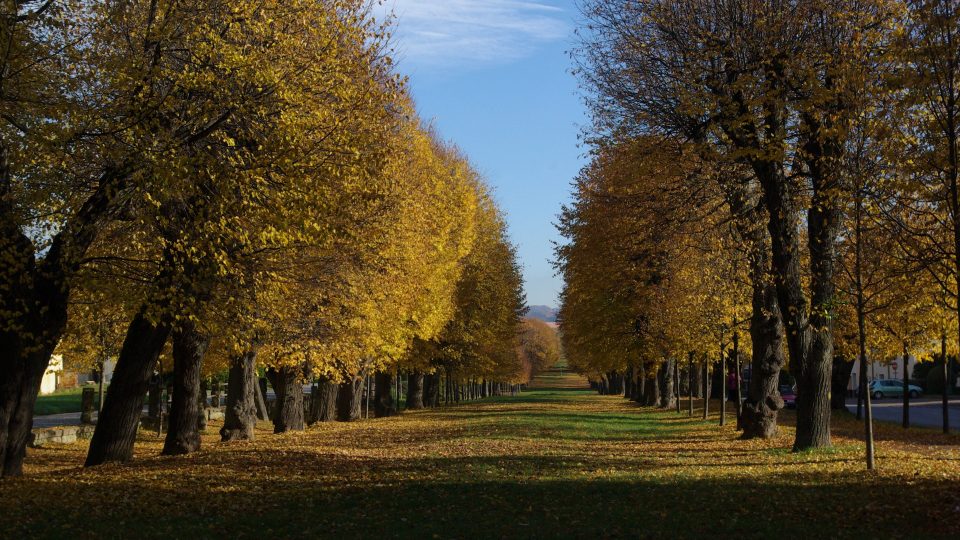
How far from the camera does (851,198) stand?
1291 centimetres

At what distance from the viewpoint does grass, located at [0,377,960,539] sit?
10.0 metres

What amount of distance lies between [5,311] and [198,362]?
6.77 m

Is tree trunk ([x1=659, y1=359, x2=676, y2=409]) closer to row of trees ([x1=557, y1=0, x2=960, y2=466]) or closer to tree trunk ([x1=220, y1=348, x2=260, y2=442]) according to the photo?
row of trees ([x1=557, y1=0, x2=960, y2=466])

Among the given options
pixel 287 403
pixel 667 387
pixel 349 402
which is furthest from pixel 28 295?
pixel 667 387

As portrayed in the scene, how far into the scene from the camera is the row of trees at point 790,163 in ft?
36.8

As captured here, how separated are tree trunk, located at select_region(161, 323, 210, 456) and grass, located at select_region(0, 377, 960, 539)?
0.91m

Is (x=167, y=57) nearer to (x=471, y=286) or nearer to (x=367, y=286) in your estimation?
(x=367, y=286)

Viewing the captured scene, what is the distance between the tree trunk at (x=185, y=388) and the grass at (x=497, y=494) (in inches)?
35.8

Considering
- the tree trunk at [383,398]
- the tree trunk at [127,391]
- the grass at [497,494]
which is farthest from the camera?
the tree trunk at [383,398]

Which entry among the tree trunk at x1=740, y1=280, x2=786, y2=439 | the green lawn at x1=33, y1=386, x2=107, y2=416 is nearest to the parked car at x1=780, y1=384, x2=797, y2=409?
the tree trunk at x1=740, y1=280, x2=786, y2=439

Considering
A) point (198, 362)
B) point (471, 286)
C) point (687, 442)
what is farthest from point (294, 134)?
point (471, 286)

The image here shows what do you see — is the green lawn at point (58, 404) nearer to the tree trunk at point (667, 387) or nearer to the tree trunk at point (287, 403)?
the tree trunk at point (287, 403)

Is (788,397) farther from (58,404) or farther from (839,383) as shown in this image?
(58,404)

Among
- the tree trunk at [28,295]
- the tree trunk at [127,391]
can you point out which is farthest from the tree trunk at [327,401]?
the tree trunk at [28,295]
